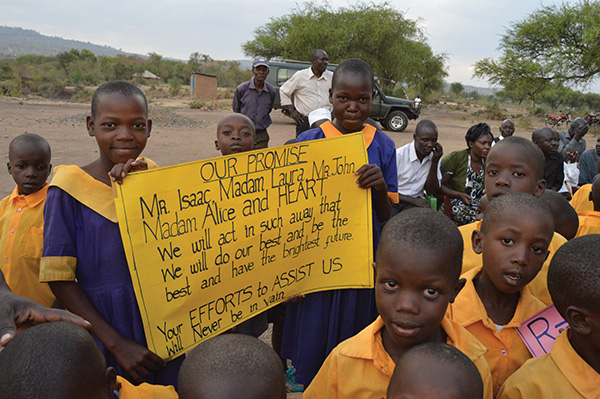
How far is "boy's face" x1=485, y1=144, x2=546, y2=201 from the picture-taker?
246 centimetres

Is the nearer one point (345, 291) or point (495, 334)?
point (495, 334)

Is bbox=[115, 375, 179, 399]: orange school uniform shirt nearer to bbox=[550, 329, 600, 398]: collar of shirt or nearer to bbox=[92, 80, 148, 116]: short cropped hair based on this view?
bbox=[92, 80, 148, 116]: short cropped hair

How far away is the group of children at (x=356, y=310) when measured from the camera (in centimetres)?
118

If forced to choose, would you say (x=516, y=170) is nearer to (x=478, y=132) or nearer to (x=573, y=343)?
(x=573, y=343)

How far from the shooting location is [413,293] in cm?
148

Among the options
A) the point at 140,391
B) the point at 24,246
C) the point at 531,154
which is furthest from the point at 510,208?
the point at 24,246

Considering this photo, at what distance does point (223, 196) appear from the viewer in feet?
6.51

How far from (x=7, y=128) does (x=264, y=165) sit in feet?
44.2

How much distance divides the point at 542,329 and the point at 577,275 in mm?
444

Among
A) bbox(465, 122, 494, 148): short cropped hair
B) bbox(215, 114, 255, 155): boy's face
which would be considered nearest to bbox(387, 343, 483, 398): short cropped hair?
bbox(215, 114, 255, 155): boy's face

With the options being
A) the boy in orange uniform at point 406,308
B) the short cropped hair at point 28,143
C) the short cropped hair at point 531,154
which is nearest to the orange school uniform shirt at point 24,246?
the short cropped hair at point 28,143

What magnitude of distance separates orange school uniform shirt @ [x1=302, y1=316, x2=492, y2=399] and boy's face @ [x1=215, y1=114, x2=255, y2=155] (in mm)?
1531

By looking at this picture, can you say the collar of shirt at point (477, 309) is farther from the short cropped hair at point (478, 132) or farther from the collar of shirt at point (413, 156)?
the short cropped hair at point (478, 132)

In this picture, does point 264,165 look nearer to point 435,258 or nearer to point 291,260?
point 291,260
